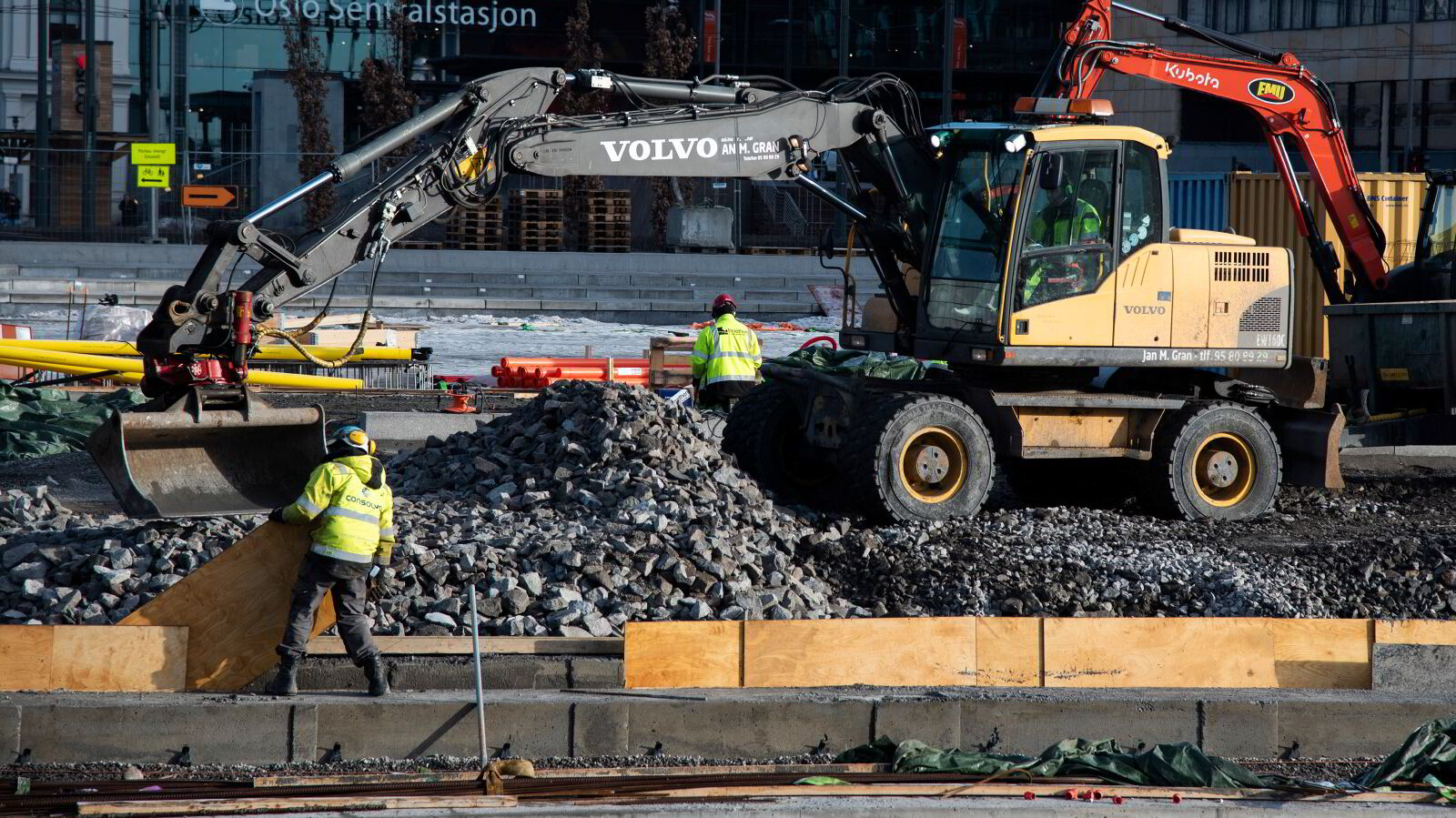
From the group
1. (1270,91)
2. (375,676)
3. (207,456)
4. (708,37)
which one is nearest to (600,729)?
(375,676)

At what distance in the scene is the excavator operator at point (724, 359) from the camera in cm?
1513

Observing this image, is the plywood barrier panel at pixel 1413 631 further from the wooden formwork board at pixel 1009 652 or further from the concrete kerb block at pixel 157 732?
the concrete kerb block at pixel 157 732

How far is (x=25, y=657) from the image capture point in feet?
27.3

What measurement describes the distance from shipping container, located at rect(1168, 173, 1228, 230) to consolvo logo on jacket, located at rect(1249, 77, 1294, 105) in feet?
23.3

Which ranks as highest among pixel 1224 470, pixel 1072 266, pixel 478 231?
pixel 478 231

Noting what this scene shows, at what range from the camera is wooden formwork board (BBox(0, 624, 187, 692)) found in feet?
27.2

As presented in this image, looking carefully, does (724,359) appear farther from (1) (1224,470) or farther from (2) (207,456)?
(2) (207,456)

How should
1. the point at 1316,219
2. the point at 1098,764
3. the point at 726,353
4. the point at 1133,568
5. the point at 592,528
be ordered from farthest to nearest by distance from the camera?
the point at 1316,219, the point at 726,353, the point at 1133,568, the point at 592,528, the point at 1098,764

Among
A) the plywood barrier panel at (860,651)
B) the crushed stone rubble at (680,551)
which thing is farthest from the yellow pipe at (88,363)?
the plywood barrier panel at (860,651)

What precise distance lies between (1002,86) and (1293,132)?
3250 centimetres

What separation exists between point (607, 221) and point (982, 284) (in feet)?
71.6

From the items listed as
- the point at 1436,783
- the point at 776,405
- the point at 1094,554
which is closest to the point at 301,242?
the point at 776,405

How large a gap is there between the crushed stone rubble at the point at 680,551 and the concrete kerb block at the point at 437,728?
3.63 ft

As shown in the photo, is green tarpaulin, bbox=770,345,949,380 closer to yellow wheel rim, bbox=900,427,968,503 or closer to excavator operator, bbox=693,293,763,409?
excavator operator, bbox=693,293,763,409
